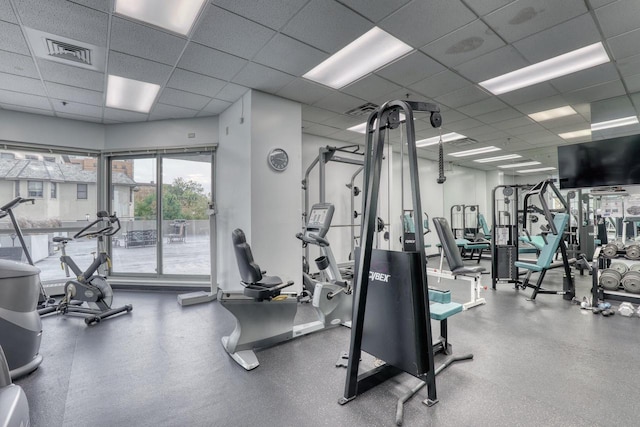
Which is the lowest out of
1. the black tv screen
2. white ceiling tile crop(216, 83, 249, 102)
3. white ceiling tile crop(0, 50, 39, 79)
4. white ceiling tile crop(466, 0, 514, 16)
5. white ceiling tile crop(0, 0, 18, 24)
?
the black tv screen

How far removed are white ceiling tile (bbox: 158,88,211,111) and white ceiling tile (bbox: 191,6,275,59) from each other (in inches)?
56.3

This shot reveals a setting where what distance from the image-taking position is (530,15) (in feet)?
8.95

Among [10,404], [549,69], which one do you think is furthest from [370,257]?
[549,69]

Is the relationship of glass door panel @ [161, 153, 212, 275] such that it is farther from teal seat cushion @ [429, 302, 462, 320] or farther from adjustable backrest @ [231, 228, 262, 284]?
teal seat cushion @ [429, 302, 462, 320]

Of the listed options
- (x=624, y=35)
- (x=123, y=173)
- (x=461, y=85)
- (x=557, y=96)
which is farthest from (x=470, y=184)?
(x=123, y=173)

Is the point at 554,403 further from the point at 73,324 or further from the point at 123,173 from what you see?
the point at 123,173

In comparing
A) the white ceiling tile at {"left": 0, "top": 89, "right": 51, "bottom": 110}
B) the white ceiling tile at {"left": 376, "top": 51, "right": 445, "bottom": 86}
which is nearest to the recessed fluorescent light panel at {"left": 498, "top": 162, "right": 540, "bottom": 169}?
the white ceiling tile at {"left": 376, "top": 51, "right": 445, "bottom": 86}

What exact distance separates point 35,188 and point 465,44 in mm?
6630

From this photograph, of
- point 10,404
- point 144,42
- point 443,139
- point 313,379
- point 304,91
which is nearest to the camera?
point 10,404

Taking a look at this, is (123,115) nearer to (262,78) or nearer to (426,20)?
(262,78)

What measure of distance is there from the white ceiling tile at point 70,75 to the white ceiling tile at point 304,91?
228cm

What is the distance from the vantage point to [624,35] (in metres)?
3.02

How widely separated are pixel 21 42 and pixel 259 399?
4001 millimetres

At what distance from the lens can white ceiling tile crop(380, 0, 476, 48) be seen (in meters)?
2.60
